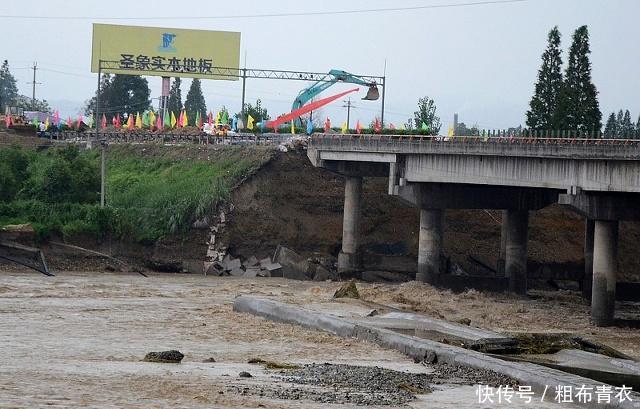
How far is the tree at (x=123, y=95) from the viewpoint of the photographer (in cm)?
15975

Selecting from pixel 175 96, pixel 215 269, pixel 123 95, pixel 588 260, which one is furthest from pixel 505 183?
pixel 175 96

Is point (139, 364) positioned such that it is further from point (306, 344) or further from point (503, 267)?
point (503, 267)

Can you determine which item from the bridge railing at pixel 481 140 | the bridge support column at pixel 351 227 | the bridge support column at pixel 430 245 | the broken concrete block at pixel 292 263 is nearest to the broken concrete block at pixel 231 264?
the broken concrete block at pixel 292 263

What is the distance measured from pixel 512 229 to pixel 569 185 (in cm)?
1286

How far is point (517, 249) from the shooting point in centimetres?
7300

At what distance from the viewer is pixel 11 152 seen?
8512 cm

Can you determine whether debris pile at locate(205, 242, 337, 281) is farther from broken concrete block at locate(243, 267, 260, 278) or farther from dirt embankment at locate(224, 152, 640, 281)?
dirt embankment at locate(224, 152, 640, 281)

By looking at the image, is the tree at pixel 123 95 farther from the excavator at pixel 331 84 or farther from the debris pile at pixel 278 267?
the debris pile at pixel 278 267

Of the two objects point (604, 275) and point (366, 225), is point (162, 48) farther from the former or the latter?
point (604, 275)

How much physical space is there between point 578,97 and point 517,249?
2580cm

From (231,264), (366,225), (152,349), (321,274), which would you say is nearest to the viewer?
(152,349)

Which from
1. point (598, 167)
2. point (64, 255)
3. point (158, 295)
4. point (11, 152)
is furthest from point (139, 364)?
point (11, 152)

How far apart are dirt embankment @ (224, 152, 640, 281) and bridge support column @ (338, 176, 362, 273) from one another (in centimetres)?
186

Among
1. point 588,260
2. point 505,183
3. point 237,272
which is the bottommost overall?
point 237,272
